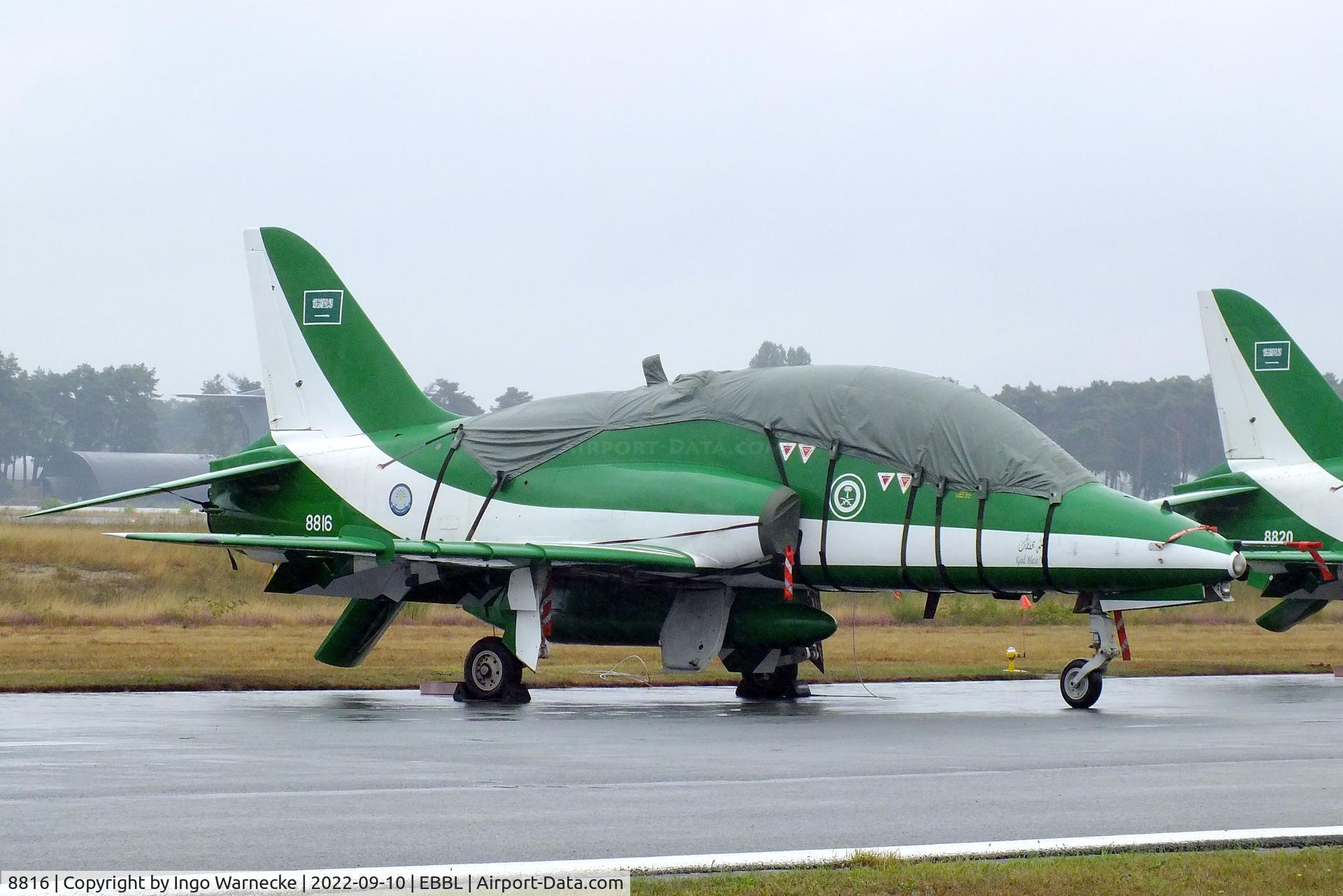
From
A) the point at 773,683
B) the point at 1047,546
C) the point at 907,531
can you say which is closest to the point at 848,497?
the point at 907,531

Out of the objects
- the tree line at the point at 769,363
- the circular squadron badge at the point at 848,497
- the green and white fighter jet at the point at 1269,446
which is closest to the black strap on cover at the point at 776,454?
the circular squadron badge at the point at 848,497

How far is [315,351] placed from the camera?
22.1 m

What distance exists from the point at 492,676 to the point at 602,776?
757cm

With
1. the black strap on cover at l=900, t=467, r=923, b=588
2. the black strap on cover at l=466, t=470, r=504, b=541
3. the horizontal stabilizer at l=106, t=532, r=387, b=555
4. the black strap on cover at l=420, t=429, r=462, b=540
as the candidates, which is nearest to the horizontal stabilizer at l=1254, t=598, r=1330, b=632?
the black strap on cover at l=900, t=467, r=923, b=588

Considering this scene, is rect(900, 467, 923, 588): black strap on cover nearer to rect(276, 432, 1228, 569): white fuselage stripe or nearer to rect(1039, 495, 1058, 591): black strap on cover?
rect(276, 432, 1228, 569): white fuselage stripe

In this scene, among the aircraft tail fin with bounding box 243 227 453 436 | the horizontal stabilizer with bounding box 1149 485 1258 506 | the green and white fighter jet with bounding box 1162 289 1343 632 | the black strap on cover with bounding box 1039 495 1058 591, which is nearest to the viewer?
the black strap on cover with bounding box 1039 495 1058 591

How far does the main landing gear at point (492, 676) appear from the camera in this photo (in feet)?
58.9

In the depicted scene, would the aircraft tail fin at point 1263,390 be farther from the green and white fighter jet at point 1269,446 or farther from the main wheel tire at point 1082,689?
the main wheel tire at point 1082,689

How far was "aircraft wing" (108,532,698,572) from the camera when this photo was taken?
1675 cm

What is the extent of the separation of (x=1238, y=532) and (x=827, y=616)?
10.1 metres

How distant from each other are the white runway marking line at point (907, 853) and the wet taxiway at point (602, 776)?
22 cm

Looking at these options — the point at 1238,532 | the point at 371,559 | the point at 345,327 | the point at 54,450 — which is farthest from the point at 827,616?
the point at 54,450

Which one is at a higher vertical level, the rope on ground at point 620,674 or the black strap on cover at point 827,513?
the black strap on cover at point 827,513

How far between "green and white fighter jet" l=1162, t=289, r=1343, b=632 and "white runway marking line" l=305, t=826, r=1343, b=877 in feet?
54.9
